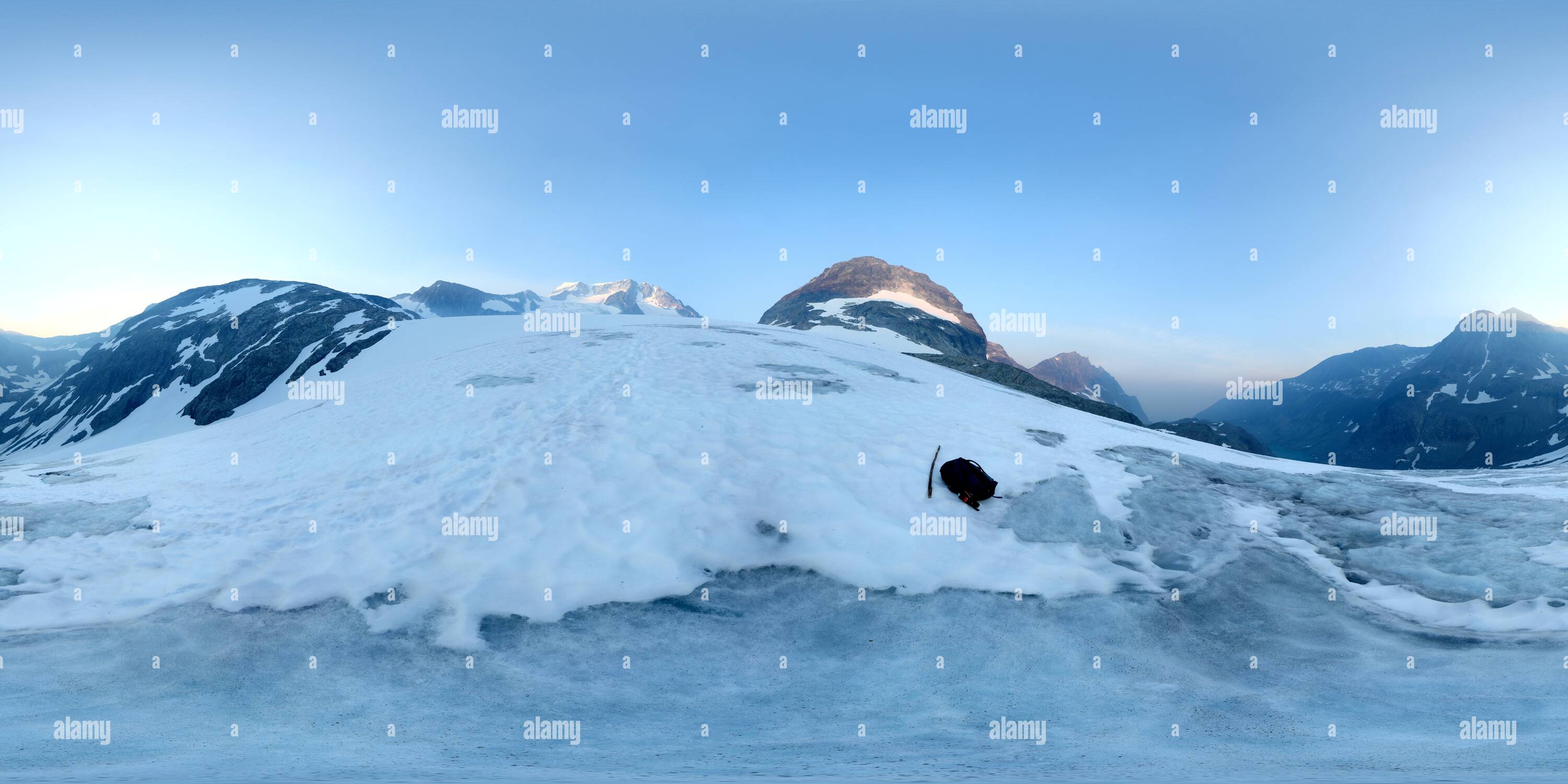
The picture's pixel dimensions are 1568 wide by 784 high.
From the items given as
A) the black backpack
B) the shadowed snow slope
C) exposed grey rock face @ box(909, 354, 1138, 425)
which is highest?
exposed grey rock face @ box(909, 354, 1138, 425)

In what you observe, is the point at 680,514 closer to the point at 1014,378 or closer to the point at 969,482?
the point at 969,482

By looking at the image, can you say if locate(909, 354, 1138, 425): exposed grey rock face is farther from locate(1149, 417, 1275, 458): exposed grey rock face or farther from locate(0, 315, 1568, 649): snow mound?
locate(1149, 417, 1275, 458): exposed grey rock face

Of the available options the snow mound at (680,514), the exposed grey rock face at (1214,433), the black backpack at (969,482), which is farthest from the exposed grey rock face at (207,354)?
the exposed grey rock face at (1214,433)

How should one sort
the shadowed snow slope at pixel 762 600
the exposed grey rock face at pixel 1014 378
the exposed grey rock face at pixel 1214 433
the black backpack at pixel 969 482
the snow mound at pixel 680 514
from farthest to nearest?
the exposed grey rock face at pixel 1214 433 → the exposed grey rock face at pixel 1014 378 → the black backpack at pixel 969 482 → the snow mound at pixel 680 514 → the shadowed snow slope at pixel 762 600

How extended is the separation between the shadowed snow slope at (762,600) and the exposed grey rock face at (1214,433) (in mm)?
87143

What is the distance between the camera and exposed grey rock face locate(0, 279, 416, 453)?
70.4 meters

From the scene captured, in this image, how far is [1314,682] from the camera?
30.2 feet

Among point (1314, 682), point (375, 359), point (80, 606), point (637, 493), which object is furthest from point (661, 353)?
point (375, 359)

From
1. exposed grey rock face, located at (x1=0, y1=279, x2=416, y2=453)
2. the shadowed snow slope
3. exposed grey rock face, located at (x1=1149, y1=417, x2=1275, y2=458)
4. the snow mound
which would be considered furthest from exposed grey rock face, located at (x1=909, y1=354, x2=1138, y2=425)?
exposed grey rock face, located at (x1=0, y1=279, x2=416, y2=453)

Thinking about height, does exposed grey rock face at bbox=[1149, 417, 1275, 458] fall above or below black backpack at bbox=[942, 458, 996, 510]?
below

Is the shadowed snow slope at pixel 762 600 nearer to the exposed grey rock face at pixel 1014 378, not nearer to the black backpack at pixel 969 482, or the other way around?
the black backpack at pixel 969 482

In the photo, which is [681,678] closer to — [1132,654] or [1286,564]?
[1132,654]

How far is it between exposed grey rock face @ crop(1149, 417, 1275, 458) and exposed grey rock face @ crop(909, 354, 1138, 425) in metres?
43.6

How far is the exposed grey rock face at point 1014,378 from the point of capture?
146ft
